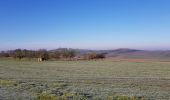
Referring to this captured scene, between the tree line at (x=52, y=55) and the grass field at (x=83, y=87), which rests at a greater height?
the tree line at (x=52, y=55)

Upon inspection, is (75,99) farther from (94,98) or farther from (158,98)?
(158,98)

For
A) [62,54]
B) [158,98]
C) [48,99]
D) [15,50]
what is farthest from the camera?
[15,50]

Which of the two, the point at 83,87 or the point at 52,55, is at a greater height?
the point at 52,55

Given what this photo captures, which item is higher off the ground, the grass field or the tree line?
the tree line

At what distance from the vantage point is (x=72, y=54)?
13450 centimetres

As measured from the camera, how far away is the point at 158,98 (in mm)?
15602

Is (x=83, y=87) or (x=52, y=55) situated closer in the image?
(x=83, y=87)

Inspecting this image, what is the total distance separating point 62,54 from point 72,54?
17.2ft

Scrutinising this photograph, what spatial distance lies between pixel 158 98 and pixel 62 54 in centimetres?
11609

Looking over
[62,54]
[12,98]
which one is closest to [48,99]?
[12,98]

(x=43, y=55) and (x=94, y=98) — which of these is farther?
(x=43, y=55)

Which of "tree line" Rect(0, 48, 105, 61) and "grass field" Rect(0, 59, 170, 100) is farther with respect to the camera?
"tree line" Rect(0, 48, 105, 61)

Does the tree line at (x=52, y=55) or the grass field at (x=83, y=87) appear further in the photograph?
the tree line at (x=52, y=55)

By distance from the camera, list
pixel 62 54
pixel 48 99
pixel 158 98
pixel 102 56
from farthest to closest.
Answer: pixel 62 54, pixel 102 56, pixel 158 98, pixel 48 99
